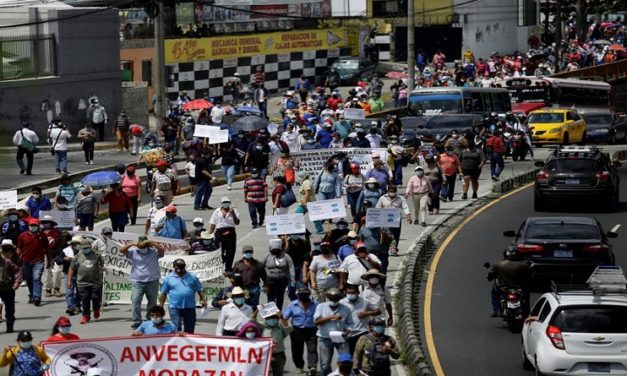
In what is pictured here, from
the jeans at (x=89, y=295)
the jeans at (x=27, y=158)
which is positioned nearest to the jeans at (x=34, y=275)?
the jeans at (x=89, y=295)

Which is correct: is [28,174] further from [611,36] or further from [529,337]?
[611,36]

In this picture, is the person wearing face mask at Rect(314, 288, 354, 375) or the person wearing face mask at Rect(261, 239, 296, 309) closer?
the person wearing face mask at Rect(314, 288, 354, 375)

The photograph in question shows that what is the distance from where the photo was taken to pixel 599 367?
17703mm

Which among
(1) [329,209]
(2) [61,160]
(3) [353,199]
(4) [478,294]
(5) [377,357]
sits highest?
(1) [329,209]

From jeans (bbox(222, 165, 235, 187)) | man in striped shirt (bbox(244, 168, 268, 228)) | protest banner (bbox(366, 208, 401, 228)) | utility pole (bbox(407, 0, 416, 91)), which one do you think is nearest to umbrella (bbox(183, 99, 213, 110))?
utility pole (bbox(407, 0, 416, 91))

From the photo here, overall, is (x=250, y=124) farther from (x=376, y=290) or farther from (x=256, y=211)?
(x=376, y=290)

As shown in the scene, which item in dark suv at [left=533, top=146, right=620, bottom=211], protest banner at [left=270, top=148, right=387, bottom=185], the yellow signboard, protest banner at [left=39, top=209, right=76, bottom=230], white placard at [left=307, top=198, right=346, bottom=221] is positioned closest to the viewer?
protest banner at [left=39, top=209, right=76, bottom=230]

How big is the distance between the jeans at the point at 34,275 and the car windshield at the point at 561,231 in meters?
7.38

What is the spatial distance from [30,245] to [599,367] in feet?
30.4

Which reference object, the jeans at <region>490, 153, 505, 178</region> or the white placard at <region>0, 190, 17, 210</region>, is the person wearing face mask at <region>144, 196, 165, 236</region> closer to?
the white placard at <region>0, 190, 17, 210</region>

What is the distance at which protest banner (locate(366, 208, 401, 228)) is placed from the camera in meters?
24.9

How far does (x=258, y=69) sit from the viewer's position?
6106 centimetres

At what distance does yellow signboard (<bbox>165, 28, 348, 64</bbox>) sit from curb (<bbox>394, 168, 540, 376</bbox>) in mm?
25762

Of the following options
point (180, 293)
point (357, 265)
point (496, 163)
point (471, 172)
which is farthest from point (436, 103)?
point (180, 293)
